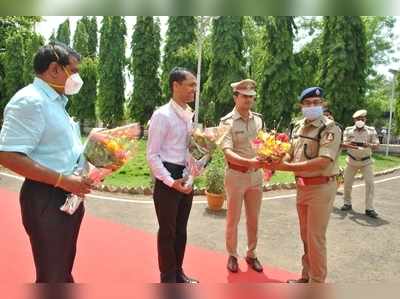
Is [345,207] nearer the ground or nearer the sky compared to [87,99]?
nearer the ground

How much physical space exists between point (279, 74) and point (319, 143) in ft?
53.8

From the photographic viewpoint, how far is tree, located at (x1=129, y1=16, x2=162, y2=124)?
24.6m

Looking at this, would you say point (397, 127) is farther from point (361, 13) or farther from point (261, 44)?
point (361, 13)

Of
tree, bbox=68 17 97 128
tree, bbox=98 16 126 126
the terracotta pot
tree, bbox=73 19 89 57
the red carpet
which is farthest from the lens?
tree, bbox=73 19 89 57

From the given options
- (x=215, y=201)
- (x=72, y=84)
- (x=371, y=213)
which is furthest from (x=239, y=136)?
(x=371, y=213)

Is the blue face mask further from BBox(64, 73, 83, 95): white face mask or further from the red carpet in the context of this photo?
BBox(64, 73, 83, 95): white face mask

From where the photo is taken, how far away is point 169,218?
2896 millimetres

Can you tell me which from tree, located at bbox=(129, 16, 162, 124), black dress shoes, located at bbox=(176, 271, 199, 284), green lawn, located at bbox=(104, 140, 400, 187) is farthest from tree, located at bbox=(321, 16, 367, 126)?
black dress shoes, located at bbox=(176, 271, 199, 284)

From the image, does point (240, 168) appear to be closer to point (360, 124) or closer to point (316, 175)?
point (316, 175)

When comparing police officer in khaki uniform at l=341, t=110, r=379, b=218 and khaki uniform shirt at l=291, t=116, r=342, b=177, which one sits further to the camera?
police officer in khaki uniform at l=341, t=110, r=379, b=218

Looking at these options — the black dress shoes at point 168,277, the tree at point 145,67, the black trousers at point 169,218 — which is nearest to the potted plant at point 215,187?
the black trousers at point 169,218

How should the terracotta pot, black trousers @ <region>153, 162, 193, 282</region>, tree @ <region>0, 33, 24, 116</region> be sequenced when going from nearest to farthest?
black trousers @ <region>153, 162, 193, 282</region> < the terracotta pot < tree @ <region>0, 33, 24, 116</region>

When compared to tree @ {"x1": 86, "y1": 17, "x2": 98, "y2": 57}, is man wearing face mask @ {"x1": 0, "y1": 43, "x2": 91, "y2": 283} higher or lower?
lower

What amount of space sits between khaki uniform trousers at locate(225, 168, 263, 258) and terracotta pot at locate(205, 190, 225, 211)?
7.84 feet
